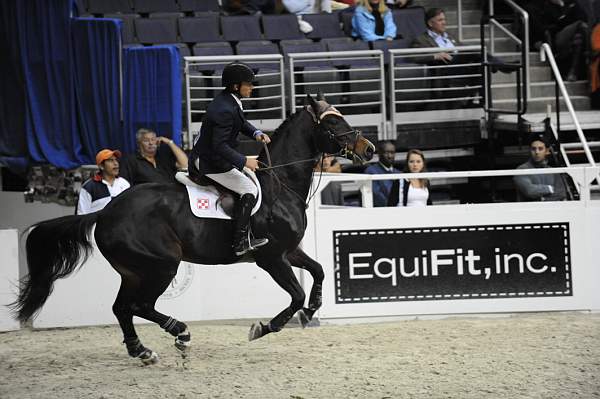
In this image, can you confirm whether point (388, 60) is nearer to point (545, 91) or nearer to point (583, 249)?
point (545, 91)

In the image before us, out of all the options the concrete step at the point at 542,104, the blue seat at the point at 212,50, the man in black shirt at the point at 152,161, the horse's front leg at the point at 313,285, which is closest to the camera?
the horse's front leg at the point at 313,285

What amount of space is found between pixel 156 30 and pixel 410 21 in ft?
12.1

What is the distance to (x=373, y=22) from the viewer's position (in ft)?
45.3

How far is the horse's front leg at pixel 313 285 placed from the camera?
26.6 ft

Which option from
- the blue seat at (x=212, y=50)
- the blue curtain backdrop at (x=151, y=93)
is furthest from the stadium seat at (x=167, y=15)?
the blue curtain backdrop at (x=151, y=93)

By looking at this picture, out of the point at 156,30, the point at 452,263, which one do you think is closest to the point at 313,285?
the point at 452,263

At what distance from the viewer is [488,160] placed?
13133 millimetres

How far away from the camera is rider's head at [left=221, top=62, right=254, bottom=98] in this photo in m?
7.77

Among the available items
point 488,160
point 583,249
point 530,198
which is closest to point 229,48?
point 488,160

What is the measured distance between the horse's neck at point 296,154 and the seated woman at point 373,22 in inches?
232

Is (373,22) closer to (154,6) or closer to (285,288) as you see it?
(154,6)

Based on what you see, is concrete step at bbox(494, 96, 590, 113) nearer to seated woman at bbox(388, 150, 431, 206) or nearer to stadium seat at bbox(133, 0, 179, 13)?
seated woman at bbox(388, 150, 431, 206)

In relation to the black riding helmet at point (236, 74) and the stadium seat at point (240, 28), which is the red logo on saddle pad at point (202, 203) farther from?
the stadium seat at point (240, 28)

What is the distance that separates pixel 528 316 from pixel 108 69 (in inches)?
207
